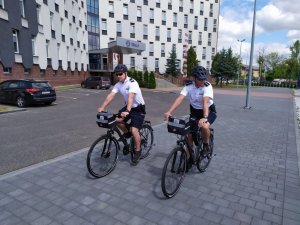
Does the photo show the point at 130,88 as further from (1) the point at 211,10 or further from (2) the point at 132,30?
(1) the point at 211,10

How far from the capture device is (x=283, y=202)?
362 cm

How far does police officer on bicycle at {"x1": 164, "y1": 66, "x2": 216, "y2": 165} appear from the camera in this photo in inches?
157

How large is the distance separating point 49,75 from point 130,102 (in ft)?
78.9

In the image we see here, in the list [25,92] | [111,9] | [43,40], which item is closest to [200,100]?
[25,92]

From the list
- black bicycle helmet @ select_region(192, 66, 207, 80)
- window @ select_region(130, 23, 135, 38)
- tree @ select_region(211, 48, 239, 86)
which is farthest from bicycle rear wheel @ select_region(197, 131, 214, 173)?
window @ select_region(130, 23, 135, 38)

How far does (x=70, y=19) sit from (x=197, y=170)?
3232cm

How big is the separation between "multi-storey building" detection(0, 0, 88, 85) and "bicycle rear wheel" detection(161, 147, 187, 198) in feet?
60.2

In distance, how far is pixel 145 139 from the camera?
5.38 m

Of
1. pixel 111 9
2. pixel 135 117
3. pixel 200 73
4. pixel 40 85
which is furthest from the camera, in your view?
pixel 111 9

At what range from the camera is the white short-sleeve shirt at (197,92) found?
13.6ft

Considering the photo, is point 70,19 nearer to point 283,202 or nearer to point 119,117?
point 119,117

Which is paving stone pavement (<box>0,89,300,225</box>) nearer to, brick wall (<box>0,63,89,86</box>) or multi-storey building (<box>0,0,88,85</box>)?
brick wall (<box>0,63,89,86</box>)

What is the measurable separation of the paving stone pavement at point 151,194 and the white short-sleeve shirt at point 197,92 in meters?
1.36

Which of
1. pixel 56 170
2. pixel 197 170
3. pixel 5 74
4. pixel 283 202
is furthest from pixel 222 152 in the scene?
pixel 5 74
